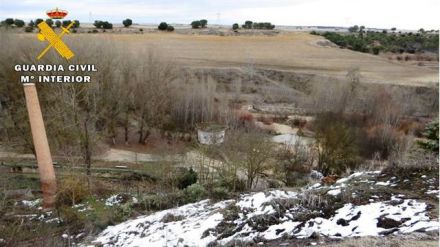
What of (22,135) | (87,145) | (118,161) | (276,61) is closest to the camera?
(87,145)

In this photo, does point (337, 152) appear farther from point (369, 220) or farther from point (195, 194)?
point (369, 220)

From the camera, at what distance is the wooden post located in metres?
14.8

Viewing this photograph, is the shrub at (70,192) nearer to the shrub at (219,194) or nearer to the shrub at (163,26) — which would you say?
the shrub at (219,194)

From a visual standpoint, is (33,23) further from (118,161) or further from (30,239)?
(30,239)

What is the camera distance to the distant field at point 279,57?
43.8m

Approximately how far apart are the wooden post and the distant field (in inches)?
962

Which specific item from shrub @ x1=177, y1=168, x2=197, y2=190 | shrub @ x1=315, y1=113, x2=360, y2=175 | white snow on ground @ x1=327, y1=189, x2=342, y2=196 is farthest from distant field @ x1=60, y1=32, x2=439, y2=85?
white snow on ground @ x1=327, y1=189, x2=342, y2=196

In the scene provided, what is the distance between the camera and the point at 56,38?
21609 mm

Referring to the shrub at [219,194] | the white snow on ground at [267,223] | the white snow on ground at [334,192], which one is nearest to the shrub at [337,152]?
the shrub at [219,194]

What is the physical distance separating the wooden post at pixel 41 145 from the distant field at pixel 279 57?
2444 centimetres

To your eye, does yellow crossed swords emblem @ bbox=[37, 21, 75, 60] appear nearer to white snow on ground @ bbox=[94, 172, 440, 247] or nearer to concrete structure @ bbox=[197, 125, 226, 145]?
concrete structure @ bbox=[197, 125, 226, 145]

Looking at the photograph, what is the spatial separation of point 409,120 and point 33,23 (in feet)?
98.8

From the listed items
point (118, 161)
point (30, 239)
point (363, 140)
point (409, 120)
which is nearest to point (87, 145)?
point (118, 161)

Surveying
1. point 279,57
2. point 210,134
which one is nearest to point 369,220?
point 210,134
